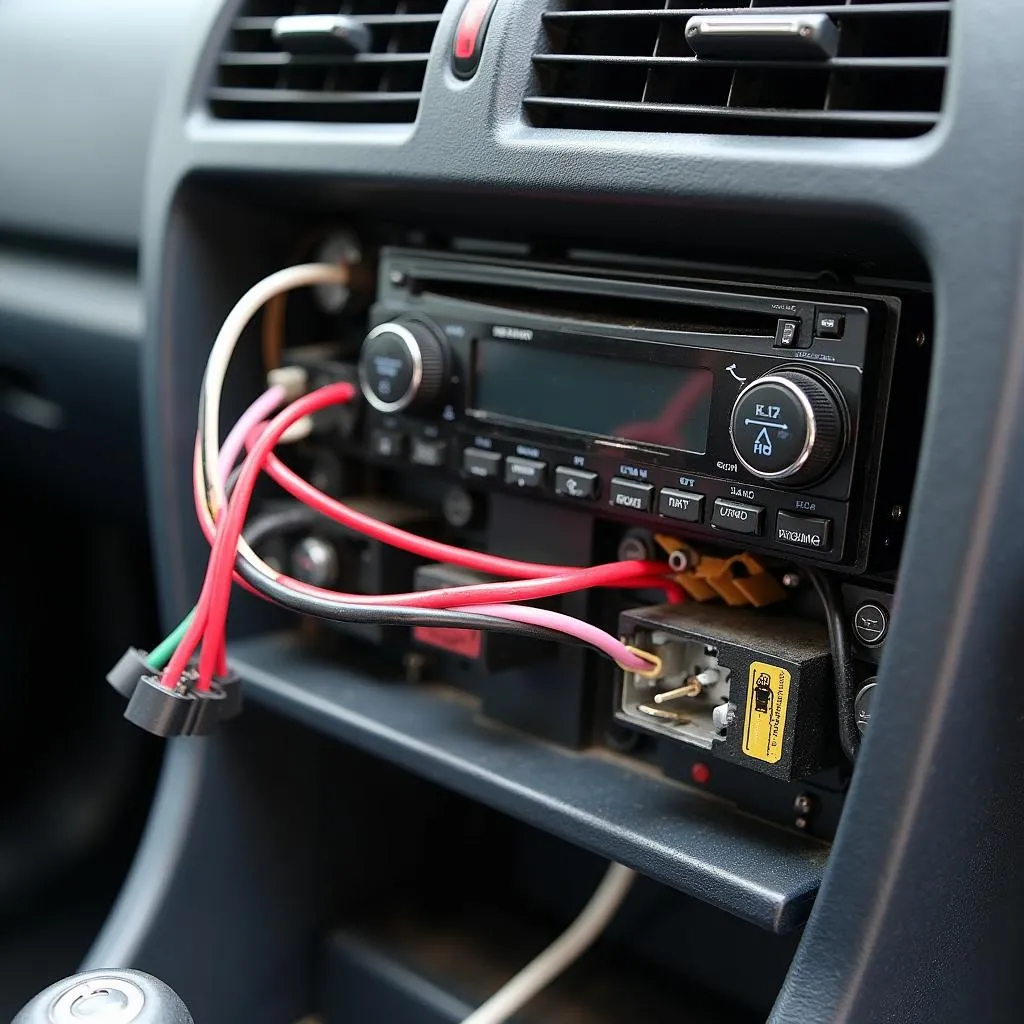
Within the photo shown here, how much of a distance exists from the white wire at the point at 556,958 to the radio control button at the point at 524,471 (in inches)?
14.6

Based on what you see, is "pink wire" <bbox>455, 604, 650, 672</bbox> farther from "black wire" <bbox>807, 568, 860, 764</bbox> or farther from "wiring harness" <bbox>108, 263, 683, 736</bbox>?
"black wire" <bbox>807, 568, 860, 764</bbox>

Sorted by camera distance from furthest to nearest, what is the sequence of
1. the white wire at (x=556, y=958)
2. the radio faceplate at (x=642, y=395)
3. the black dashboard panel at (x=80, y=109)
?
1. the black dashboard panel at (x=80, y=109)
2. the white wire at (x=556, y=958)
3. the radio faceplate at (x=642, y=395)

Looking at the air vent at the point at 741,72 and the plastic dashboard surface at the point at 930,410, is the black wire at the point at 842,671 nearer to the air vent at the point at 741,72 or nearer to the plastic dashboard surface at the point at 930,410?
the plastic dashboard surface at the point at 930,410

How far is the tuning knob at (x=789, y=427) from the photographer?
24.3 inches

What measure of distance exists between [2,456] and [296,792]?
0.62 meters

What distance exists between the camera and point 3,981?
1.28 metres

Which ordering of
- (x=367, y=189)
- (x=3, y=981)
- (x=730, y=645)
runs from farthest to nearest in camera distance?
(x=3, y=981)
(x=367, y=189)
(x=730, y=645)

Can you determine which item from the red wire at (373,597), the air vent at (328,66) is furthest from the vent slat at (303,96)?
the red wire at (373,597)

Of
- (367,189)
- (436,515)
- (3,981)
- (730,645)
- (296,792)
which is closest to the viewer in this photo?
(730,645)

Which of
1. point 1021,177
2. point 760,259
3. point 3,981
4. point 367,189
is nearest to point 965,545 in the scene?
point 1021,177

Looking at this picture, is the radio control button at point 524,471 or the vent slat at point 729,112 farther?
the radio control button at point 524,471

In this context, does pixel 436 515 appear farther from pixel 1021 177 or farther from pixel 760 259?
pixel 1021 177

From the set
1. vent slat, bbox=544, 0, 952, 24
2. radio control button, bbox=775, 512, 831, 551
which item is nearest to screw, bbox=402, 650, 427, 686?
radio control button, bbox=775, 512, 831, 551

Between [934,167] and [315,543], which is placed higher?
[934,167]
